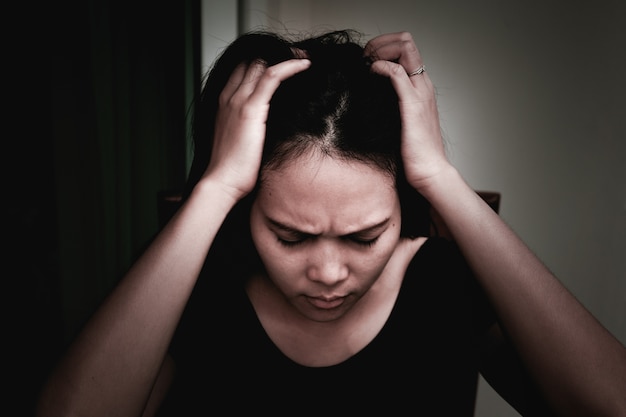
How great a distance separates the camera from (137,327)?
67cm

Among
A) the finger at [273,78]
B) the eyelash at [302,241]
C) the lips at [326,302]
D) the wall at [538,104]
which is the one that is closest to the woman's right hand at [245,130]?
the finger at [273,78]

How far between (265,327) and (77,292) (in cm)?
99

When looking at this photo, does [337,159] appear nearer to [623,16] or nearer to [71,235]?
[623,16]

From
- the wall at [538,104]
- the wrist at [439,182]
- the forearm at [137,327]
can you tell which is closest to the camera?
the forearm at [137,327]

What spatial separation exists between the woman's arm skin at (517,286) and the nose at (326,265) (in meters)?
0.19

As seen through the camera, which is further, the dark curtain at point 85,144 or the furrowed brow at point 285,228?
the dark curtain at point 85,144

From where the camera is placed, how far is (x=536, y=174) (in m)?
1.35

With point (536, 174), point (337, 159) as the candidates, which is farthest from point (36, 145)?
point (536, 174)

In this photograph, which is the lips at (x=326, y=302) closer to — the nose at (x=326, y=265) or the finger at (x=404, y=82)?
the nose at (x=326, y=265)

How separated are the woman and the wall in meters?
0.54

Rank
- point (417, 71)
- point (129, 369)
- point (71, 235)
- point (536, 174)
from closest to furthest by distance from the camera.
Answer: point (129, 369) → point (417, 71) → point (536, 174) → point (71, 235)

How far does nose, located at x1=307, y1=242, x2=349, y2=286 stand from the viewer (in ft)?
2.27

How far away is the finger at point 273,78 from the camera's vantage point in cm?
70

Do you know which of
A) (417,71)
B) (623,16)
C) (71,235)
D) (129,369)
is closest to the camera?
(129,369)
